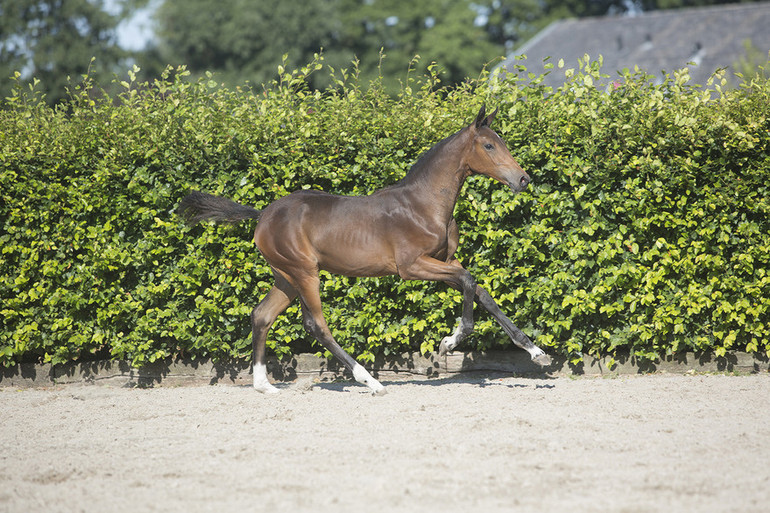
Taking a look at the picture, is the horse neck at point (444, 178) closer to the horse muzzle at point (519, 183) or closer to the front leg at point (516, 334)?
the horse muzzle at point (519, 183)

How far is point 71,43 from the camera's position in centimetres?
4009

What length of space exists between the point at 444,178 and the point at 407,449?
244cm

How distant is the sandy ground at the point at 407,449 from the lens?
370 cm

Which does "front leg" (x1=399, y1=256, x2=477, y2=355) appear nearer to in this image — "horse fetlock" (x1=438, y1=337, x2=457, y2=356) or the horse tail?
"horse fetlock" (x1=438, y1=337, x2=457, y2=356)

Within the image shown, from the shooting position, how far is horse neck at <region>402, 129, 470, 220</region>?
610 centimetres

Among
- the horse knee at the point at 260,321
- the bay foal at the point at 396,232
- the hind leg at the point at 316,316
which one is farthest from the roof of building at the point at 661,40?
the hind leg at the point at 316,316

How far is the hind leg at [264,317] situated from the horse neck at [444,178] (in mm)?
1530

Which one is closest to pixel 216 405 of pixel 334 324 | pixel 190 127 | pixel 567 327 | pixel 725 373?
pixel 334 324

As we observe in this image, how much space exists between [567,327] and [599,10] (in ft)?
131

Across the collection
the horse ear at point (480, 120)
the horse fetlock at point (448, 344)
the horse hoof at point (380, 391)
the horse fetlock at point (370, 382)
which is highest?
the horse ear at point (480, 120)

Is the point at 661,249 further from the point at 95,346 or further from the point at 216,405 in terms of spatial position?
the point at 95,346

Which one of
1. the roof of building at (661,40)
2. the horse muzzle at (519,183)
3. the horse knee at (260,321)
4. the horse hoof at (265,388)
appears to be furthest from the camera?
the roof of building at (661,40)

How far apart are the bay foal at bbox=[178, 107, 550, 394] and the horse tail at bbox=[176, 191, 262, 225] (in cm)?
16

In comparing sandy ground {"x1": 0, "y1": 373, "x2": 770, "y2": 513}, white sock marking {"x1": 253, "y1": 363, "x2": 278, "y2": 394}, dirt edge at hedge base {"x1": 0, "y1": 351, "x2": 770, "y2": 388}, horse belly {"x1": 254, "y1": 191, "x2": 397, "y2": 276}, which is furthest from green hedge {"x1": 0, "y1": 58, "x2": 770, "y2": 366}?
horse belly {"x1": 254, "y1": 191, "x2": 397, "y2": 276}
